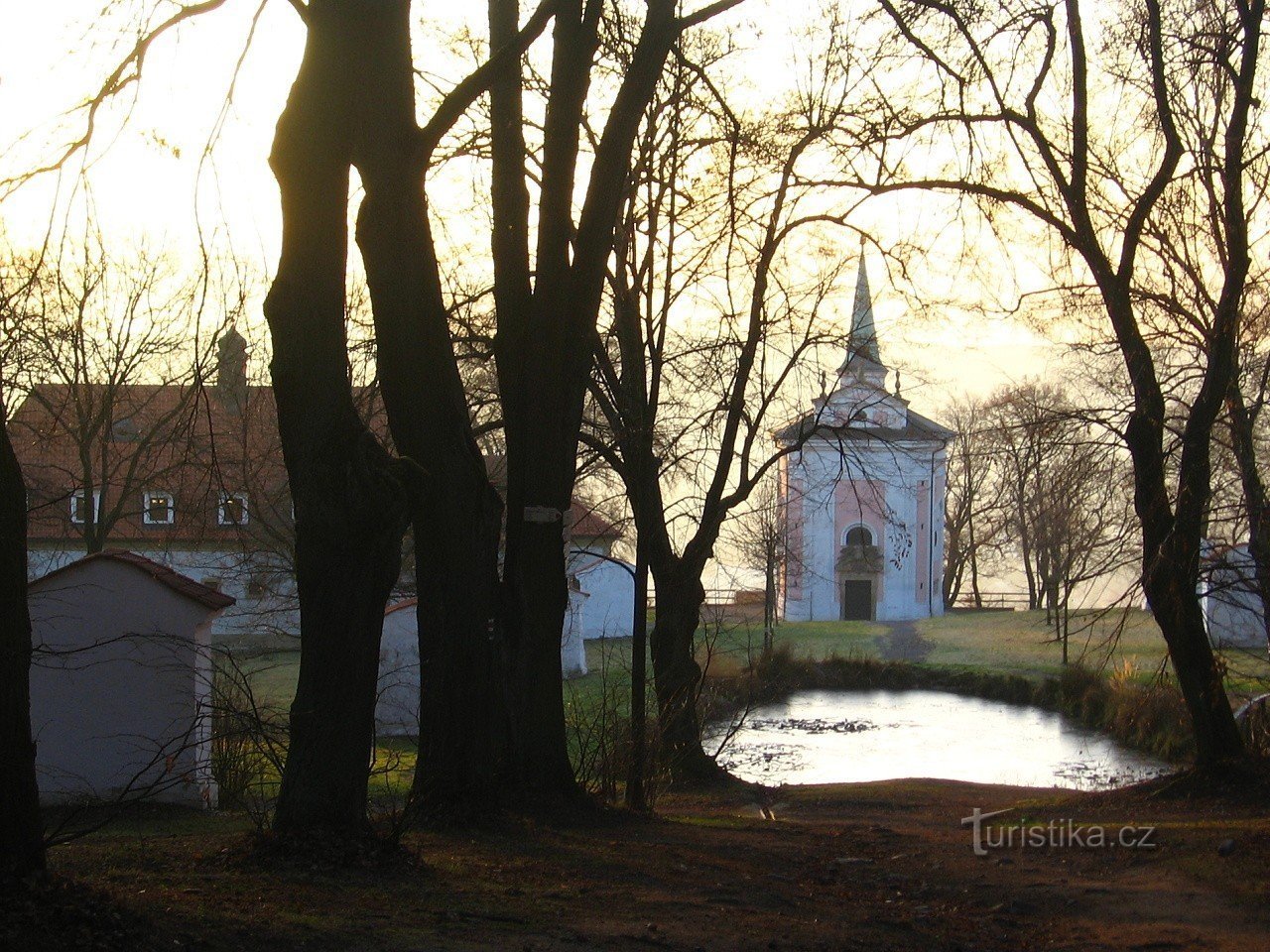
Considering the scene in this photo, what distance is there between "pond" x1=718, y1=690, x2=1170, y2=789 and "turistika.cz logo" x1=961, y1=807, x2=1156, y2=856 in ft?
26.5

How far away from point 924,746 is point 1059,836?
49.3 feet

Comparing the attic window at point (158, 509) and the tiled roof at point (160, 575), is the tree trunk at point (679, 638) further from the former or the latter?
the attic window at point (158, 509)

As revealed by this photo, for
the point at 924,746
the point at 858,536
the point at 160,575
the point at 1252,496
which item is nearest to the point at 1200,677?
the point at 1252,496

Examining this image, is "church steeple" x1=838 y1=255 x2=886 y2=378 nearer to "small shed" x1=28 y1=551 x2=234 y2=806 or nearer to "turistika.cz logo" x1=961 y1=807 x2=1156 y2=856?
"turistika.cz logo" x1=961 y1=807 x2=1156 y2=856

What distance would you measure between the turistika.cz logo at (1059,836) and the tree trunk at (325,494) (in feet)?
15.2

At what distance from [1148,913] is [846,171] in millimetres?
9139

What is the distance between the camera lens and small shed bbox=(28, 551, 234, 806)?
12641 millimetres

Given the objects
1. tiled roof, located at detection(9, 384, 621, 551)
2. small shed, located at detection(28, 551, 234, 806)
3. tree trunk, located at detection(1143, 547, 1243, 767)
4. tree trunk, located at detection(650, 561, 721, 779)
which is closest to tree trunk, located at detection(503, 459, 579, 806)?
small shed, located at detection(28, 551, 234, 806)

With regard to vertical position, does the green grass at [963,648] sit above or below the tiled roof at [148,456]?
below

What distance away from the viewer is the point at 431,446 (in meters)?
8.33

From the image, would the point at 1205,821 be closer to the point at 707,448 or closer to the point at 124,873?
the point at 707,448

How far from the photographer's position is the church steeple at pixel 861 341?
55.2 feet

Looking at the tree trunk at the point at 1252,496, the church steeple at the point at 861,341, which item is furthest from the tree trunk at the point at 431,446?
the church steeple at the point at 861,341

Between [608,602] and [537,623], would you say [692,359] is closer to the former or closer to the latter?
[537,623]
